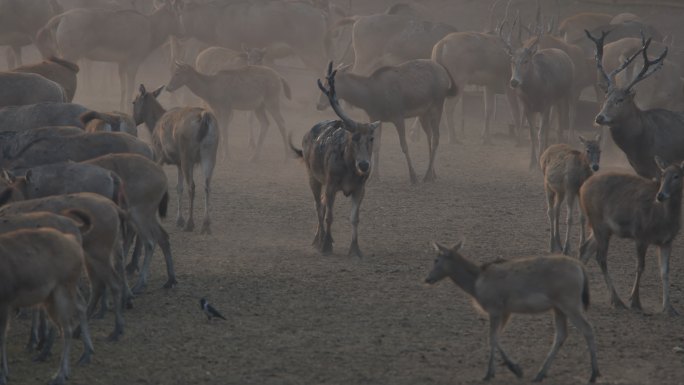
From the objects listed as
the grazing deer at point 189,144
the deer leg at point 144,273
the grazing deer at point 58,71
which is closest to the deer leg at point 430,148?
the grazing deer at point 189,144

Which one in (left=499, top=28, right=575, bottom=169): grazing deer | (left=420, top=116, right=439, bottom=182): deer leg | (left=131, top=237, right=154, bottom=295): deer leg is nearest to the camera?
(left=131, top=237, right=154, bottom=295): deer leg

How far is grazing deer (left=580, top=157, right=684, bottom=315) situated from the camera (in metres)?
10.4

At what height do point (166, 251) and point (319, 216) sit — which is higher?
point (166, 251)

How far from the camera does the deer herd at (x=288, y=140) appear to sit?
8445 millimetres

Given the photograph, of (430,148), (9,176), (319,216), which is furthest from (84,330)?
(430,148)

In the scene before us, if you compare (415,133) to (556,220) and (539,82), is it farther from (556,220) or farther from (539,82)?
(556,220)

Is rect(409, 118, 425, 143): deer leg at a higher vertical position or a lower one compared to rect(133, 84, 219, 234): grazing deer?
lower

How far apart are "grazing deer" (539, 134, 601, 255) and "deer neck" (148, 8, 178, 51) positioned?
13500mm

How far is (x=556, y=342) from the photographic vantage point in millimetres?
8492

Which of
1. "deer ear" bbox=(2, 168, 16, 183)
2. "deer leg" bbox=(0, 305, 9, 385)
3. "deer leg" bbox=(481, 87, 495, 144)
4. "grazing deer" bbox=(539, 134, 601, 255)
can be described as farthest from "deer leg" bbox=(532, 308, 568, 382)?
"deer leg" bbox=(481, 87, 495, 144)

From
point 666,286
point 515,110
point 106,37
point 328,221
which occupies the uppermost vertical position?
point 666,286

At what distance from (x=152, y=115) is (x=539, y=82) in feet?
23.3

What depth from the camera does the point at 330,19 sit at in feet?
95.8

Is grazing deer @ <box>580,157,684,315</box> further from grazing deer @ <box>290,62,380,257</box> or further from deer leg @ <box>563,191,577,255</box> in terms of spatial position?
grazing deer @ <box>290,62,380,257</box>
